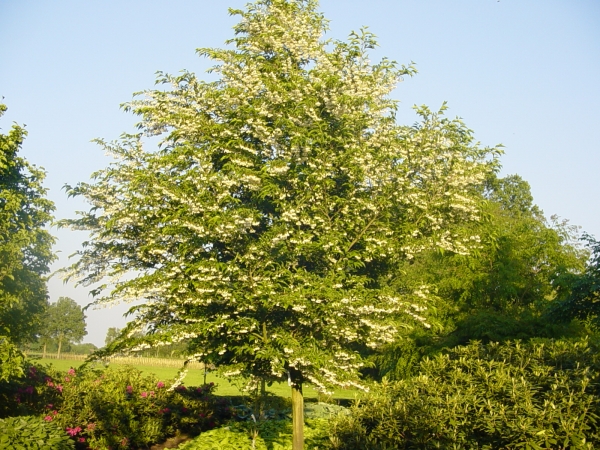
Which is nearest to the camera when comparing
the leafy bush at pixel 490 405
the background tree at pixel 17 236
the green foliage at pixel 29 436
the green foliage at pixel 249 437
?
the leafy bush at pixel 490 405

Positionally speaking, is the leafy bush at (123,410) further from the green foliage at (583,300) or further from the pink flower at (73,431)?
the green foliage at (583,300)

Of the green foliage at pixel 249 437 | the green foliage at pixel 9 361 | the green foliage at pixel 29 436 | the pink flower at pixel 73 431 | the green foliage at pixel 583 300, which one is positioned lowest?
the green foliage at pixel 249 437

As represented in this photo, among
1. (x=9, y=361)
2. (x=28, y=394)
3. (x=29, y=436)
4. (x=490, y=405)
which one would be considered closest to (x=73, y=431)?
(x=28, y=394)

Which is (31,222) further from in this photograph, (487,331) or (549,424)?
(549,424)

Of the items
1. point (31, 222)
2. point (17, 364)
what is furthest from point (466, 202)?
point (31, 222)

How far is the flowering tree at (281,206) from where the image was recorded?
11336mm

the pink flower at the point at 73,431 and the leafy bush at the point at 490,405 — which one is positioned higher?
the leafy bush at the point at 490,405

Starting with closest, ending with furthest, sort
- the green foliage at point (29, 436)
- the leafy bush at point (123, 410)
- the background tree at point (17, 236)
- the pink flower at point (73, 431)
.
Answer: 1. the green foliage at point (29, 436)
2. the pink flower at point (73, 431)
3. the leafy bush at point (123, 410)
4. the background tree at point (17, 236)

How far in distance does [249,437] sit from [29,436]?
9.19 meters

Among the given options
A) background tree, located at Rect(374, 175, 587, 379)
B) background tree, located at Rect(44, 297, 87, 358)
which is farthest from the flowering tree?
background tree, located at Rect(44, 297, 87, 358)

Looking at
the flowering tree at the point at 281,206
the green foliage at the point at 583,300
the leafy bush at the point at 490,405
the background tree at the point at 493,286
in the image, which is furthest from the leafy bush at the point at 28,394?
the green foliage at the point at 583,300

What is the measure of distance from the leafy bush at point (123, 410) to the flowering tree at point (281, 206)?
4.16m

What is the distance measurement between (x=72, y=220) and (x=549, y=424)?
1268 centimetres

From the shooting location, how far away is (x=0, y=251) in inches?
774
